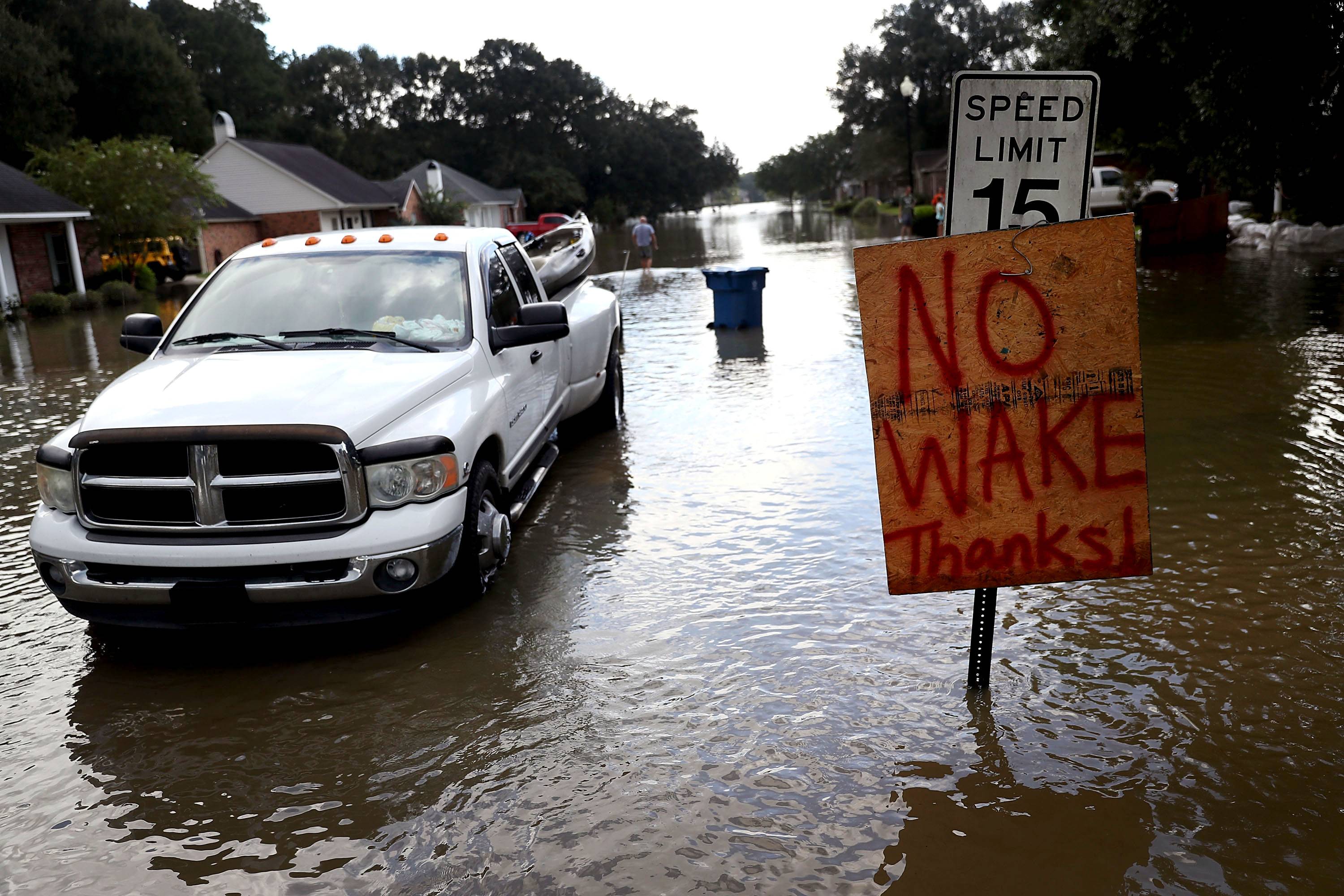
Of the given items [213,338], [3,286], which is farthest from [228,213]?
[213,338]

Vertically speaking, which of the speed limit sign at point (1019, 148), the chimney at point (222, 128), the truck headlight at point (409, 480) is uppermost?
the chimney at point (222, 128)

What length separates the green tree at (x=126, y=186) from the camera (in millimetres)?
30734

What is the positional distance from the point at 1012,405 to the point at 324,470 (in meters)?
2.94

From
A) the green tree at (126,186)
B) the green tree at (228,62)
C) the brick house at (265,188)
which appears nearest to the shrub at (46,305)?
the green tree at (126,186)

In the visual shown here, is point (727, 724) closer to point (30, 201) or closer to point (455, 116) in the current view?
point (30, 201)

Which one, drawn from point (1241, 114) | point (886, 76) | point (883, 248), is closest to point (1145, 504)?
point (883, 248)

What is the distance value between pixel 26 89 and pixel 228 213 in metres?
10.1

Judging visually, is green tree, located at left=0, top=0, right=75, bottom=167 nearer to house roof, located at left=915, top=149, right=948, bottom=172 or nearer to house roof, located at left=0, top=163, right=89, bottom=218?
house roof, located at left=0, top=163, right=89, bottom=218

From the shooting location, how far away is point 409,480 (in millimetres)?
4973

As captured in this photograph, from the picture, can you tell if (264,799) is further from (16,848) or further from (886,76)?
(886,76)

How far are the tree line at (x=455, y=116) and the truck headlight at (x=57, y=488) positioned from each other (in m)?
57.9

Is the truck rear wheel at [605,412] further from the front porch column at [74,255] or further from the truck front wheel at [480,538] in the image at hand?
the front porch column at [74,255]

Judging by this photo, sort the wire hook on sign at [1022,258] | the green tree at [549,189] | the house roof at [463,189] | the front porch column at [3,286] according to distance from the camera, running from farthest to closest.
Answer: the green tree at [549,189], the house roof at [463,189], the front porch column at [3,286], the wire hook on sign at [1022,258]

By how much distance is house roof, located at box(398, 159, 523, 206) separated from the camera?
2559 inches
